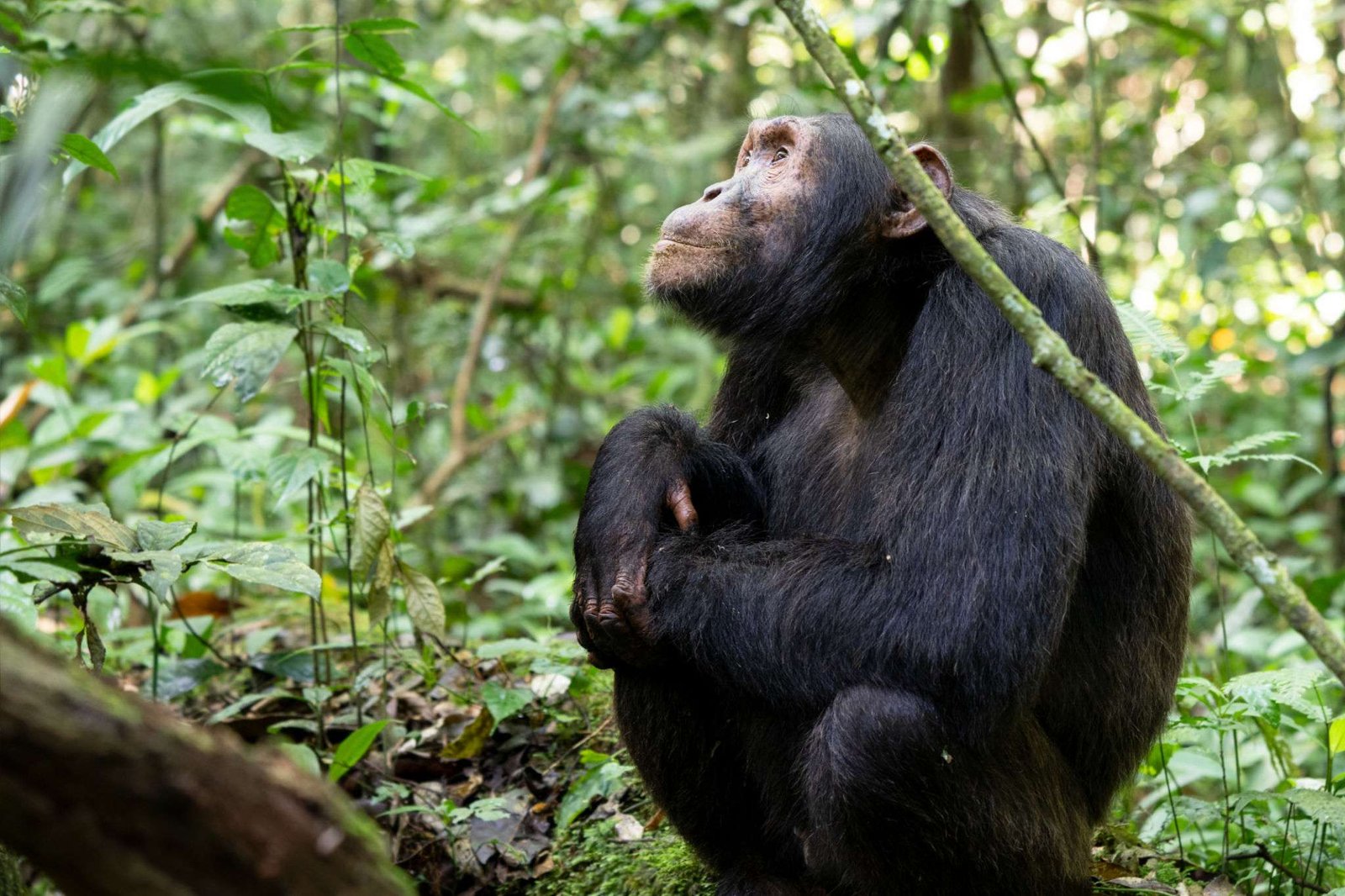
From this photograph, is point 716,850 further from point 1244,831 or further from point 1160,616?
point 1244,831

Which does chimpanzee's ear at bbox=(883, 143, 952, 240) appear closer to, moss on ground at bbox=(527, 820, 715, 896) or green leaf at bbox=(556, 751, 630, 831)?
green leaf at bbox=(556, 751, 630, 831)

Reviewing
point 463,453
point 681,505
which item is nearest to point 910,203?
point 681,505

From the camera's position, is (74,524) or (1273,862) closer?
Result: (74,524)

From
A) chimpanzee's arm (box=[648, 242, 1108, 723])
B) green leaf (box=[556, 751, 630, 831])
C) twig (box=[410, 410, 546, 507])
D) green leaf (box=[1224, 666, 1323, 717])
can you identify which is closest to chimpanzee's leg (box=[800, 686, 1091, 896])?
chimpanzee's arm (box=[648, 242, 1108, 723])

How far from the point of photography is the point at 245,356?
14.3 ft

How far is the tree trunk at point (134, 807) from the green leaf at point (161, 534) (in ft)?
6.56

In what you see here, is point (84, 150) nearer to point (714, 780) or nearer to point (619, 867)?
point (714, 780)

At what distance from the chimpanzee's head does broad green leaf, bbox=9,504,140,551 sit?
5.94 ft

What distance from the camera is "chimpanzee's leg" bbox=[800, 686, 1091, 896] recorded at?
10.6 feet

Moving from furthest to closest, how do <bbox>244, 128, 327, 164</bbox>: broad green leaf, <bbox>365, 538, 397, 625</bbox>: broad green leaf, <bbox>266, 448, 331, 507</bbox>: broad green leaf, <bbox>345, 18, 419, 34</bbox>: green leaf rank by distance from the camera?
<bbox>365, 538, 397, 625</bbox>: broad green leaf
<bbox>266, 448, 331, 507</bbox>: broad green leaf
<bbox>345, 18, 419, 34</bbox>: green leaf
<bbox>244, 128, 327, 164</bbox>: broad green leaf

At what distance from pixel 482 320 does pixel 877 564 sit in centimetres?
600

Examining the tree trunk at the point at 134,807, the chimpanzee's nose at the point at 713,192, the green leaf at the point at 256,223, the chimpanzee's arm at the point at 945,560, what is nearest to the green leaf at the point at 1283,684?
the chimpanzee's arm at the point at 945,560

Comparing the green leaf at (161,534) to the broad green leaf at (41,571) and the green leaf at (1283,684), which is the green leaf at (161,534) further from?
the green leaf at (1283,684)

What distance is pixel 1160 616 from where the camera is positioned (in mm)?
3896
